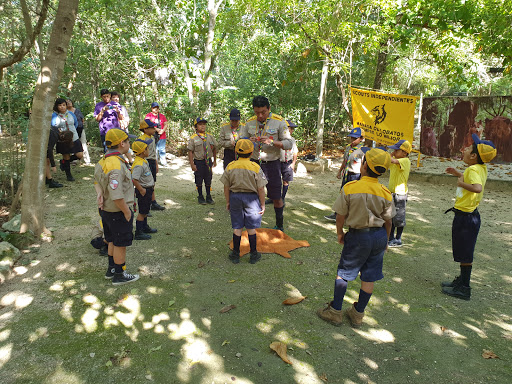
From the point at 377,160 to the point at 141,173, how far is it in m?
3.41

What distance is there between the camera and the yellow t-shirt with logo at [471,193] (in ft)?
11.8

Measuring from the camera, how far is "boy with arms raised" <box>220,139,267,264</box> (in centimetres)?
417

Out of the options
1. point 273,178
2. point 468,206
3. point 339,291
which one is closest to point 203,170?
point 273,178

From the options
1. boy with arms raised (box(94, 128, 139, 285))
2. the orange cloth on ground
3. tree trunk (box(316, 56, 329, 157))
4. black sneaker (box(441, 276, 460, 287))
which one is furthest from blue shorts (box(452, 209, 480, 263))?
tree trunk (box(316, 56, 329, 157))

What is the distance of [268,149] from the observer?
5195 mm

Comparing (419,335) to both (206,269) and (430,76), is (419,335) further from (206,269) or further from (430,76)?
(430,76)

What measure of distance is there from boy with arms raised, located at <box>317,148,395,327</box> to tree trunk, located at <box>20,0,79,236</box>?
13.2 ft

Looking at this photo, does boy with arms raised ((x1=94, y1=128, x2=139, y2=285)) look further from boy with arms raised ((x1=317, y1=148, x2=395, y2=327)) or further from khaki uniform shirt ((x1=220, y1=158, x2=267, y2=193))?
boy with arms raised ((x1=317, y1=148, x2=395, y2=327))

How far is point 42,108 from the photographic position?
175 inches

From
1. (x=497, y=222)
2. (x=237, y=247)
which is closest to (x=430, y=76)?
(x=497, y=222)

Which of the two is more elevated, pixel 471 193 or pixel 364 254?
pixel 471 193

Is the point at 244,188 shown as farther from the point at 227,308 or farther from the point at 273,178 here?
the point at 227,308

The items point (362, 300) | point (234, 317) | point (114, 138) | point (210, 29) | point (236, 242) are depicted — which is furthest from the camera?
point (210, 29)

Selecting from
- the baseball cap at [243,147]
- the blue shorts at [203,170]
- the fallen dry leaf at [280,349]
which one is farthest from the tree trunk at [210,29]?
the fallen dry leaf at [280,349]
